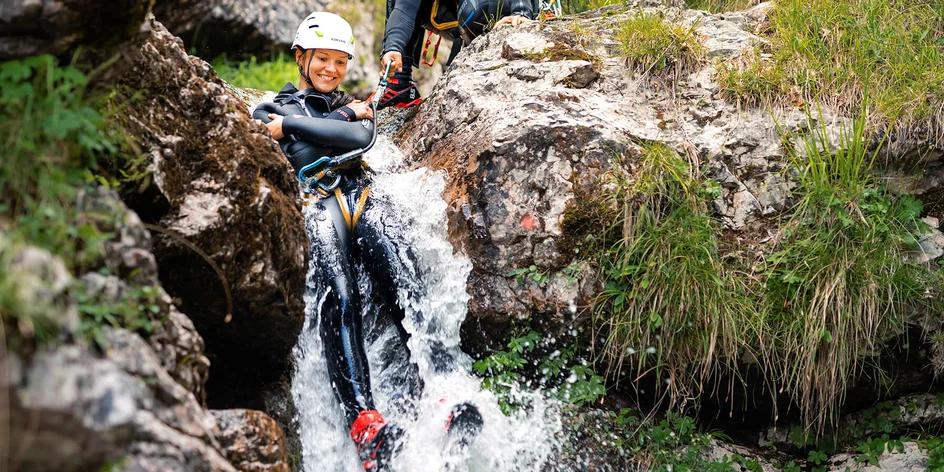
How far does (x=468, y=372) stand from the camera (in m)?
3.95

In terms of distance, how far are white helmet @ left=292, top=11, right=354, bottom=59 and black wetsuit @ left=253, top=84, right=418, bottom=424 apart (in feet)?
0.99

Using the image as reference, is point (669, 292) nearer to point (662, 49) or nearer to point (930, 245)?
point (930, 245)

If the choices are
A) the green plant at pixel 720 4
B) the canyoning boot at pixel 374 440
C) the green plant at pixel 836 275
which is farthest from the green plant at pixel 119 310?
the green plant at pixel 720 4

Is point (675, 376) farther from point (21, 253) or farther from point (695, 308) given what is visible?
point (21, 253)

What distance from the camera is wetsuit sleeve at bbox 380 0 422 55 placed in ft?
18.5

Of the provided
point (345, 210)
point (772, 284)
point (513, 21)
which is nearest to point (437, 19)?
point (513, 21)

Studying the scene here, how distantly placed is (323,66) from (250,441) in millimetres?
2517

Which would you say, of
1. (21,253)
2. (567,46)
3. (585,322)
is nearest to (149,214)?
(21,253)

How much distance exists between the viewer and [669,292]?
371 cm

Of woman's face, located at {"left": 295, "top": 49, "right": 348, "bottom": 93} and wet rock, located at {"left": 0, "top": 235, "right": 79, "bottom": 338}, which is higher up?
woman's face, located at {"left": 295, "top": 49, "right": 348, "bottom": 93}

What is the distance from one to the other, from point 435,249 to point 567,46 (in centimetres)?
166

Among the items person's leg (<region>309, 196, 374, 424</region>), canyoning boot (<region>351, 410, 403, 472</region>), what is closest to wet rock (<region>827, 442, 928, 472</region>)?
canyoning boot (<region>351, 410, 403, 472</region>)

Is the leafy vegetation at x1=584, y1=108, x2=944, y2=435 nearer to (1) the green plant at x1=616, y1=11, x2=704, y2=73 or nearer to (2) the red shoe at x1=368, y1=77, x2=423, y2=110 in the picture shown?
(1) the green plant at x1=616, y1=11, x2=704, y2=73

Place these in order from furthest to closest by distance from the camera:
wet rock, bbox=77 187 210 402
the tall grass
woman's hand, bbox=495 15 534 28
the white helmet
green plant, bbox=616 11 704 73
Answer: woman's hand, bbox=495 15 534 28, green plant, bbox=616 11 704 73, the white helmet, the tall grass, wet rock, bbox=77 187 210 402
